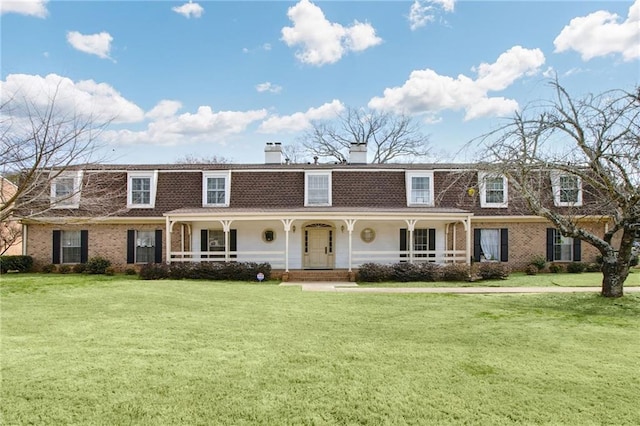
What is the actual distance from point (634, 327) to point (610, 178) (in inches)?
158

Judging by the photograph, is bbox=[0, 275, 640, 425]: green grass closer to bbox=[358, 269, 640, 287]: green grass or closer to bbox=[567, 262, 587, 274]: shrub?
bbox=[358, 269, 640, 287]: green grass

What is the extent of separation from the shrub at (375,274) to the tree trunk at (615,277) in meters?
7.37

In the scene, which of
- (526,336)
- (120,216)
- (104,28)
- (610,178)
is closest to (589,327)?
(526,336)

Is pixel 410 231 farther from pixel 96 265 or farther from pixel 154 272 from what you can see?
pixel 96 265

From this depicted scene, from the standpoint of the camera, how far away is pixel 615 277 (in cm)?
1122

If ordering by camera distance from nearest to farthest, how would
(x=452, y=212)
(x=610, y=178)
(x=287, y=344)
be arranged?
(x=287, y=344), (x=610, y=178), (x=452, y=212)

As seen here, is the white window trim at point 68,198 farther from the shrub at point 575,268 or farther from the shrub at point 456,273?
the shrub at point 575,268

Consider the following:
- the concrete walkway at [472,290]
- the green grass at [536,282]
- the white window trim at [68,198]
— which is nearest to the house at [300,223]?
the green grass at [536,282]

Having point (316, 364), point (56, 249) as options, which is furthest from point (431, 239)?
point (56, 249)

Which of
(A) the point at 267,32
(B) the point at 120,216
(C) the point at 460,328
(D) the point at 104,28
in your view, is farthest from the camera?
(B) the point at 120,216

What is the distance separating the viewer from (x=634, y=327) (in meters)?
8.29

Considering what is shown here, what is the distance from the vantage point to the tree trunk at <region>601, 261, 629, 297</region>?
36.5ft

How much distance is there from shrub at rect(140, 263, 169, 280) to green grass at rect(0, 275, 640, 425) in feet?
21.6

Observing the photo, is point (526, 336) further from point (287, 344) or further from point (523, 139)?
point (523, 139)
